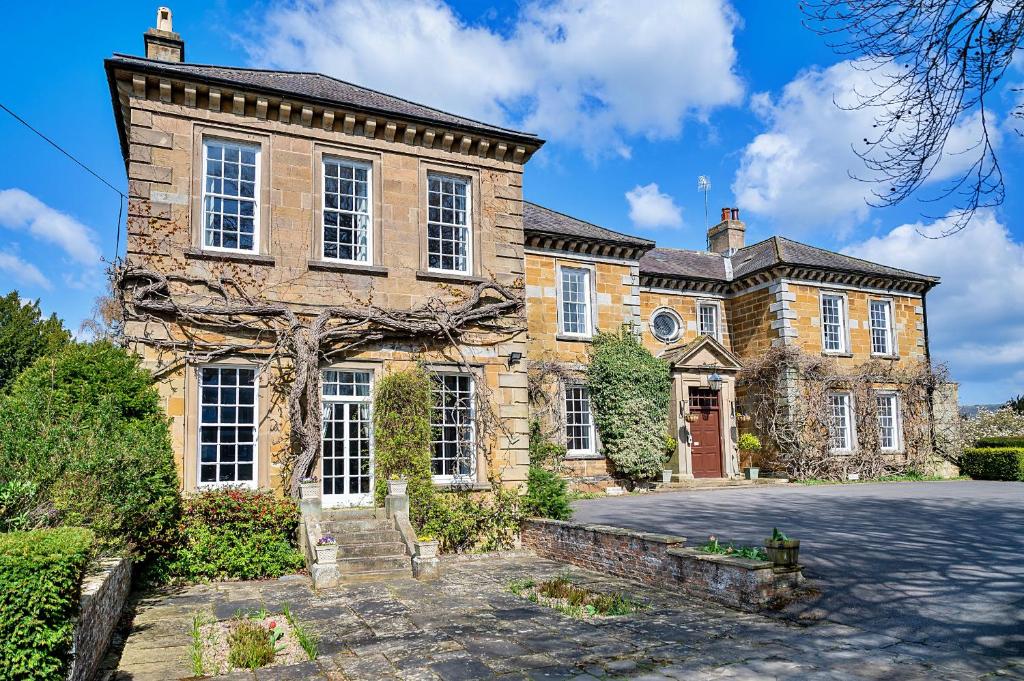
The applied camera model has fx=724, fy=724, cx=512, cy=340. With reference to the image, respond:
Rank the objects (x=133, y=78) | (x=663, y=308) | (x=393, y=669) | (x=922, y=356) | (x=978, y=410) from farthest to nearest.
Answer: (x=978, y=410) < (x=922, y=356) < (x=663, y=308) < (x=133, y=78) < (x=393, y=669)

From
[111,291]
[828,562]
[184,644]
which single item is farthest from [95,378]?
[828,562]

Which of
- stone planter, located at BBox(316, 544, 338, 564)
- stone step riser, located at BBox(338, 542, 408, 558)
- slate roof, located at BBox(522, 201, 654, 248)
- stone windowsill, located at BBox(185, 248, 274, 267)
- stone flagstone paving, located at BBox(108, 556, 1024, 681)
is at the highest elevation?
slate roof, located at BBox(522, 201, 654, 248)

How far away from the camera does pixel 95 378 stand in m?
10.3

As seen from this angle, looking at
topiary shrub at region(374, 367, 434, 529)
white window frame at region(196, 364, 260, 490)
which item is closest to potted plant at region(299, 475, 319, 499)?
white window frame at region(196, 364, 260, 490)

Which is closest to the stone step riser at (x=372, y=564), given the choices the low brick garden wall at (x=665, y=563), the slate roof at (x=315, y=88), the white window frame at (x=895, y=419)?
the low brick garden wall at (x=665, y=563)

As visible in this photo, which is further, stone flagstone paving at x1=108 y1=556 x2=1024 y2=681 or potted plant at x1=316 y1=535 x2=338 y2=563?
potted plant at x1=316 y1=535 x2=338 y2=563

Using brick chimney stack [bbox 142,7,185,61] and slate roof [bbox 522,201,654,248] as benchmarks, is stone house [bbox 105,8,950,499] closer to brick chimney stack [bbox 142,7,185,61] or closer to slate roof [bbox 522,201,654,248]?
brick chimney stack [bbox 142,7,185,61]

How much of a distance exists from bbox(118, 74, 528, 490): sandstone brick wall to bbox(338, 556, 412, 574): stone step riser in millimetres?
2106

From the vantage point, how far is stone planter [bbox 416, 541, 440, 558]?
10.5 m

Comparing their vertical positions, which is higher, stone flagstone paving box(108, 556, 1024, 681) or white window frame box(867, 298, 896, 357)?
white window frame box(867, 298, 896, 357)

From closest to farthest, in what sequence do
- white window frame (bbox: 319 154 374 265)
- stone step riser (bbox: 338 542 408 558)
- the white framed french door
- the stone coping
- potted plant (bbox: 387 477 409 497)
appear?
the stone coping
stone step riser (bbox: 338 542 408 558)
potted plant (bbox: 387 477 409 497)
the white framed french door
white window frame (bbox: 319 154 374 265)

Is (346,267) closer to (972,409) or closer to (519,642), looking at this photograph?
(519,642)

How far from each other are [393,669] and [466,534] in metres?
6.11

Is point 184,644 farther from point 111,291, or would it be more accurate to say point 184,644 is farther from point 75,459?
point 111,291
